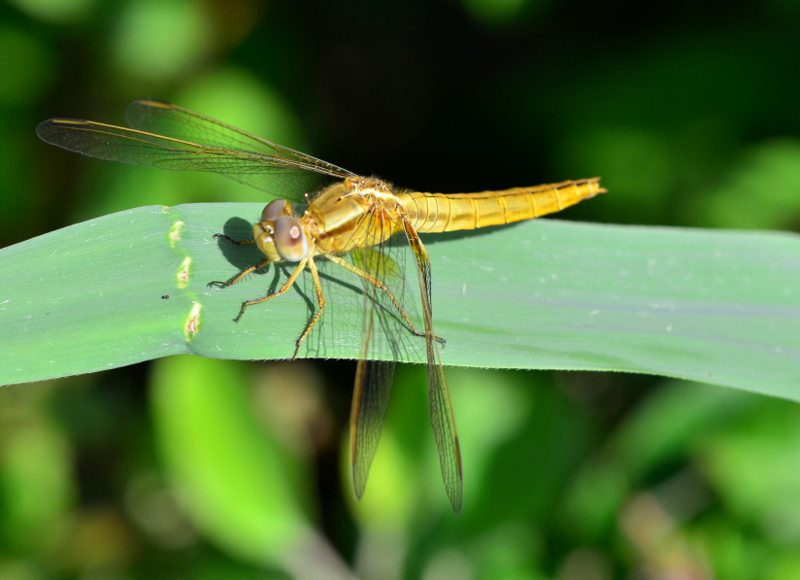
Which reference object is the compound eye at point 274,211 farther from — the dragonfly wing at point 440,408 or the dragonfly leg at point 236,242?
the dragonfly wing at point 440,408

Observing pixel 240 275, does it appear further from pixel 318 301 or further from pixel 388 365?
pixel 388 365

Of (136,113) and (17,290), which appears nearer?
(17,290)

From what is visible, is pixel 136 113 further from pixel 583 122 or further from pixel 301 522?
pixel 583 122

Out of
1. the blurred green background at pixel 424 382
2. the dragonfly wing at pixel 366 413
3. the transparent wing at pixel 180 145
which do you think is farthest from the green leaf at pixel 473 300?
the blurred green background at pixel 424 382

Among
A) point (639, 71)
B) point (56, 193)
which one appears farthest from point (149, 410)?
point (639, 71)

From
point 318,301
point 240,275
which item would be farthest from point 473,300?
point 240,275

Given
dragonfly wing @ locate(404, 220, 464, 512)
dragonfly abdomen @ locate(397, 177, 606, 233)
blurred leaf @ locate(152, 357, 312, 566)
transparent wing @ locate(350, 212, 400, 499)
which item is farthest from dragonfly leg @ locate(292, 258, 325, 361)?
blurred leaf @ locate(152, 357, 312, 566)
